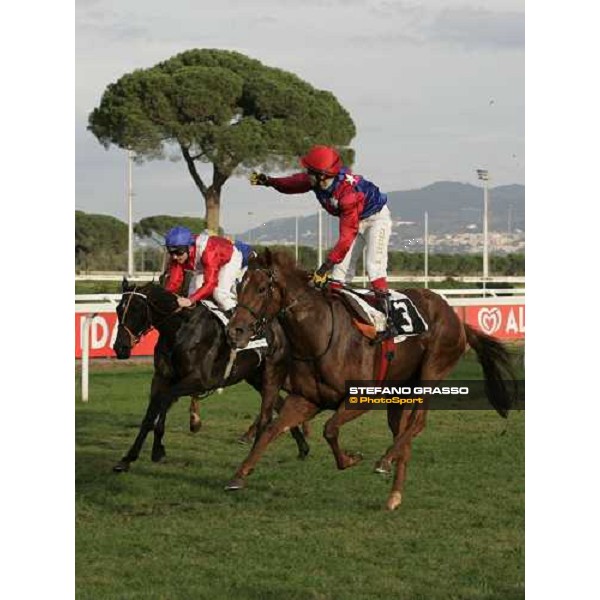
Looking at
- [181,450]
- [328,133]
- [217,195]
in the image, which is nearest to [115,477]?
[181,450]

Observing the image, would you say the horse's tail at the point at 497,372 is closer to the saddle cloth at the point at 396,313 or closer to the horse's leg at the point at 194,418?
the saddle cloth at the point at 396,313

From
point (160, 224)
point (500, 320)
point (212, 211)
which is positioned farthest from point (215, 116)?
point (500, 320)

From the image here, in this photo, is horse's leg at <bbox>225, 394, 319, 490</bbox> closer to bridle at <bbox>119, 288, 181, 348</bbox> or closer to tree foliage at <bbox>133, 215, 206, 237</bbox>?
bridle at <bbox>119, 288, 181, 348</bbox>

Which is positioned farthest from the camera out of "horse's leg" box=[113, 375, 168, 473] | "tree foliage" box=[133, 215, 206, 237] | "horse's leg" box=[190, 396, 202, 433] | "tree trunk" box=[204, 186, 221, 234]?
"tree foliage" box=[133, 215, 206, 237]

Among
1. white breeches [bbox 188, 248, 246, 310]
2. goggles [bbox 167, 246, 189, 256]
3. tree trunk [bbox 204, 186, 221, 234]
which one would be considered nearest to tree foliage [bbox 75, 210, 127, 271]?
tree trunk [bbox 204, 186, 221, 234]

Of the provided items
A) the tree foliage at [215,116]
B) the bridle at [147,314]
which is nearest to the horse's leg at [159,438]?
the bridle at [147,314]

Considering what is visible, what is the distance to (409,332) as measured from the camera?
6.30 meters

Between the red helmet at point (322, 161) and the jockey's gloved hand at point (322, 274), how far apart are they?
0.47 meters

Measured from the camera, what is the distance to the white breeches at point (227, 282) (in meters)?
7.65

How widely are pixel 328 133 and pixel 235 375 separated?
19261mm

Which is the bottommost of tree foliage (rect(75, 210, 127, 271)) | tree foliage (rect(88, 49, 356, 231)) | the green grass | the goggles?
the green grass

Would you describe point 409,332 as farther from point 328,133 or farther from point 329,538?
point 328,133

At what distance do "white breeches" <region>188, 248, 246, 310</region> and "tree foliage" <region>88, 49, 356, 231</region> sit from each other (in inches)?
635

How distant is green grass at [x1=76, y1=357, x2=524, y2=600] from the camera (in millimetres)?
4363
